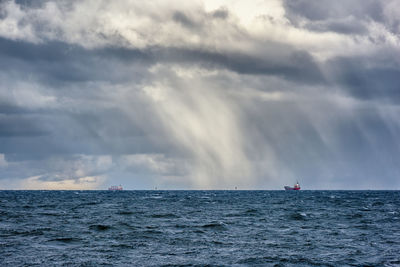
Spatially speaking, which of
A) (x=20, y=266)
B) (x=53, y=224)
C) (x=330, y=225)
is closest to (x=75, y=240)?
(x=20, y=266)

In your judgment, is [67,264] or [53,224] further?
[53,224]

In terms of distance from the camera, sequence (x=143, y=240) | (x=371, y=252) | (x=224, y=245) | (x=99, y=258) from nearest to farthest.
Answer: (x=99, y=258) < (x=371, y=252) < (x=224, y=245) < (x=143, y=240)

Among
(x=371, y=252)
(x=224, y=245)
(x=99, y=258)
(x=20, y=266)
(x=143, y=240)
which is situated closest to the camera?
(x=20, y=266)

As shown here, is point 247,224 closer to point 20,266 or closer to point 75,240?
point 75,240

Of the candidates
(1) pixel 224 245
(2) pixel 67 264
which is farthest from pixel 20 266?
(1) pixel 224 245

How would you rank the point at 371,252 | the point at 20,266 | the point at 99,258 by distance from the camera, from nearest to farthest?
the point at 20,266 < the point at 99,258 < the point at 371,252

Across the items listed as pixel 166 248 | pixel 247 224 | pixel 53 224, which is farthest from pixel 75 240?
pixel 247 224

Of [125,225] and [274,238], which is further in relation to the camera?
[125,225]

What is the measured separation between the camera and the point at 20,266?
28.6m

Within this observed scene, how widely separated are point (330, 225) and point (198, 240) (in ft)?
75.4

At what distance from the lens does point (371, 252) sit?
35469 mm

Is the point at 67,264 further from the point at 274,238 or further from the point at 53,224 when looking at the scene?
the point at 53,224

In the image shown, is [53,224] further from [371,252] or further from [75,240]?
[371,252]

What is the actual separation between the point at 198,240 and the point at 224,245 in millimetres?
3821
